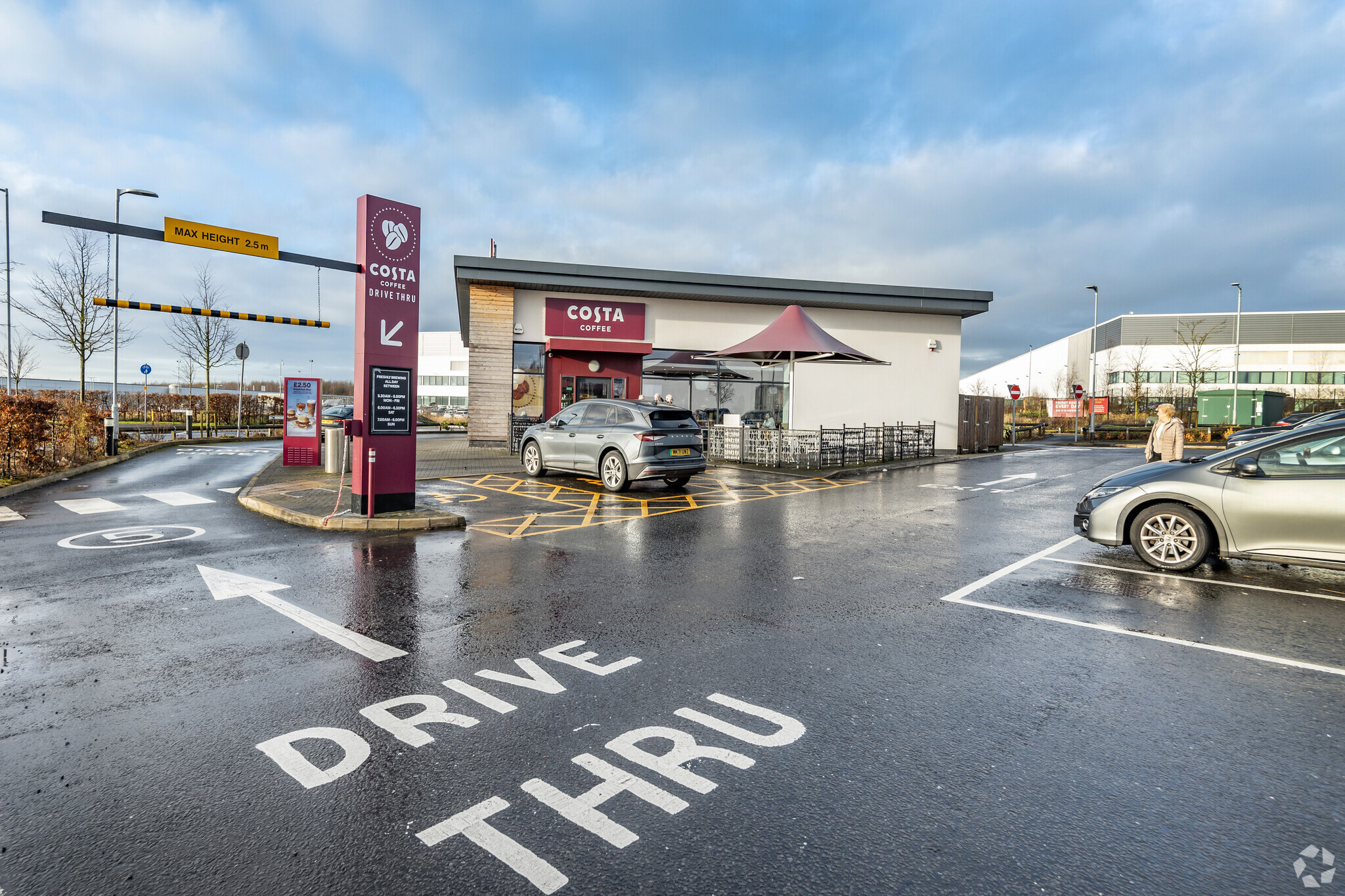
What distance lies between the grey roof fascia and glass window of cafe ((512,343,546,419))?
6.23 ft

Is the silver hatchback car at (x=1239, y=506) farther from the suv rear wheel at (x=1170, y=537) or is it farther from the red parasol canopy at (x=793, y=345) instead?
the red parasol canopy at (x=793, y=345)

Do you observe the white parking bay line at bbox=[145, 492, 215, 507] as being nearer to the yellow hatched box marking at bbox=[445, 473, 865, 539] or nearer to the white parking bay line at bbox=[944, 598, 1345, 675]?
the yellow hatched box marking at bbox=[445, 473, 865, 539]

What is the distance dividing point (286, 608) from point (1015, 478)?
1581cm

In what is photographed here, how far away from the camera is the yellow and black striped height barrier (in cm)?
816

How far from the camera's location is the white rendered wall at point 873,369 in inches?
942

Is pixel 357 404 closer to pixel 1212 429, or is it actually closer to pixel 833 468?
pixel 833 468

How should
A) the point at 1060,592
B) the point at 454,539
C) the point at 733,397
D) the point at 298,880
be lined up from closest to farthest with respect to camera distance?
the point at 298,880
the point at 1060,592
the point at 454,539
the point at 733,397

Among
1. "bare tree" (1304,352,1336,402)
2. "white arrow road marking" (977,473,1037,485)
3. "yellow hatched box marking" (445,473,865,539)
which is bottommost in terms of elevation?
"yellow hatched box marking" (445,473,865,539)

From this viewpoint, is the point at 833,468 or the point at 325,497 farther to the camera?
the point at 833,468

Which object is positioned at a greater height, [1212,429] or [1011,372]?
[1011,372]

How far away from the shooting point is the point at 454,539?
8312 mm

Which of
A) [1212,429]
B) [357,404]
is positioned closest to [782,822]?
[357,404]

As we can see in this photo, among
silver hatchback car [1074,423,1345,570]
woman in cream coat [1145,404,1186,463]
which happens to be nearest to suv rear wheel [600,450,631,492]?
silver hatchback car [1074,423,1345,570]

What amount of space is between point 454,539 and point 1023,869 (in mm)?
7022
